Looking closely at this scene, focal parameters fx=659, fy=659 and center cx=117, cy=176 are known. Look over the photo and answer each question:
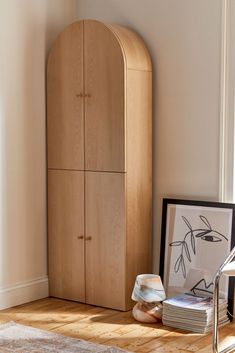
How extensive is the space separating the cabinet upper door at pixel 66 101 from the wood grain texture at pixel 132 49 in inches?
10.7

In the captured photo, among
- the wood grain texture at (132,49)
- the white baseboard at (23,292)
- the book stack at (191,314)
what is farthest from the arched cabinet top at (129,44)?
the white baseboard at (23,292)

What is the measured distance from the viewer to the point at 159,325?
3855mm

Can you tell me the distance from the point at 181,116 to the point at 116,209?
2.36 ft

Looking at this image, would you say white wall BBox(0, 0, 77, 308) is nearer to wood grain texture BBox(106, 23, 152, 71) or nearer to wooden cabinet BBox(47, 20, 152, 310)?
wooden cabinet BBox(47, 20, 152, 310)

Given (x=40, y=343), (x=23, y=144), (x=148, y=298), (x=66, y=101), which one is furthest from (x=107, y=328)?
(x=66, y=101)

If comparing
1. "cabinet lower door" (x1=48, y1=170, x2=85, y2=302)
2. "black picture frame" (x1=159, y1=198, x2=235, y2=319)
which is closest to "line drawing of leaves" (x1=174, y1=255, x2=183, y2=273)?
"black picture frame" (x1=159, y1=198, x2=235, y2=319)

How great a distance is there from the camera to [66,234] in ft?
14.5

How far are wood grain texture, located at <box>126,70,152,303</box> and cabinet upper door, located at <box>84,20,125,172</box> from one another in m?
0.06

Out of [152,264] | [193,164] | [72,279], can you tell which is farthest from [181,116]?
[72,279]

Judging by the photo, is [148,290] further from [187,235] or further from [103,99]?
[103,99]

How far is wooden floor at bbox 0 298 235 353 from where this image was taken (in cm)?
351

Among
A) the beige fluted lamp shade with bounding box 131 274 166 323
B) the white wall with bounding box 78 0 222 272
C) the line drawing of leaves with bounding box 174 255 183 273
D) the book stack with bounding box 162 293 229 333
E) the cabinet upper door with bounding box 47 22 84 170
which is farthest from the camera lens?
the cabinet upper door with bounding box 47 22 84 170

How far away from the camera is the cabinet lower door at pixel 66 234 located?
4.34 meters

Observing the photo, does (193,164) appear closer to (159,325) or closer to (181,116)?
(181,116)
